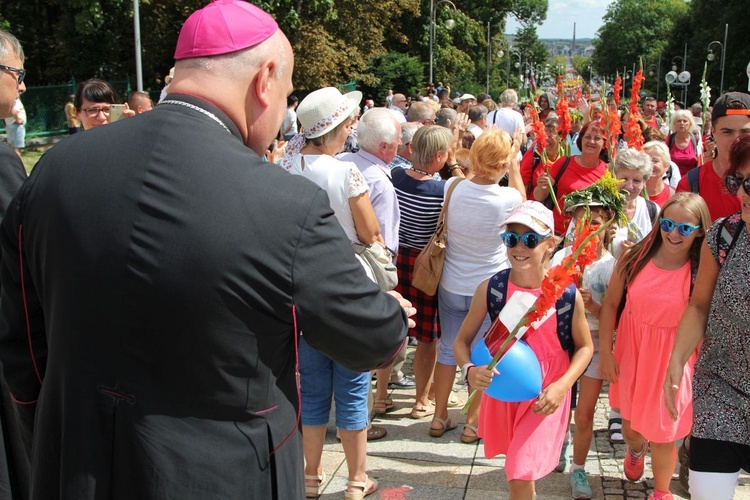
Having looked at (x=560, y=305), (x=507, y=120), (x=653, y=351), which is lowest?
(x=653, y=351)

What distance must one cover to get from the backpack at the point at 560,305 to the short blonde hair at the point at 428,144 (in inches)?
68.8

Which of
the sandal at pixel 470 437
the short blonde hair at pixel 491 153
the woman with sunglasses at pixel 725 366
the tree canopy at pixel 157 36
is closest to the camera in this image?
the woman with sunglasses at pixel 725 366

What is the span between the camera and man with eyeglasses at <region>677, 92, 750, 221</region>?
452 cm

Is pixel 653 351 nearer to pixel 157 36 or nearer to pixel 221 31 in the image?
pixel 221 31

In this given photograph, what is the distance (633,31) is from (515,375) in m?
133

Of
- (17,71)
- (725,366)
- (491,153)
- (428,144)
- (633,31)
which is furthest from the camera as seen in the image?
(633,31)

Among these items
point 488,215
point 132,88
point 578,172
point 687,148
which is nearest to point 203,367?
point 488,215

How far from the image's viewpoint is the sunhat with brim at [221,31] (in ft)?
5.73

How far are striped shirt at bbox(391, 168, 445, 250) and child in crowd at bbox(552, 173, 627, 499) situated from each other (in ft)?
3.53

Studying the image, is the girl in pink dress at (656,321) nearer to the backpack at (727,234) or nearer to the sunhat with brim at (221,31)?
the backpack at (727,234)

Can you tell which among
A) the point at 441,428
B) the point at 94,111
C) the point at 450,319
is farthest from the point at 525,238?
the point at 94,111

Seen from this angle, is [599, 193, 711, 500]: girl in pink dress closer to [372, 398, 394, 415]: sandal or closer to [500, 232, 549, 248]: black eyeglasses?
[500, 232, 549, 248]: black eyeglasses

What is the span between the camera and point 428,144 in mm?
5305

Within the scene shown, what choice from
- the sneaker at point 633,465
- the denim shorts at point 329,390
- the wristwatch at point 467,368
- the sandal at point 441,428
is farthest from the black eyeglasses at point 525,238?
the sandal at point 441,428
